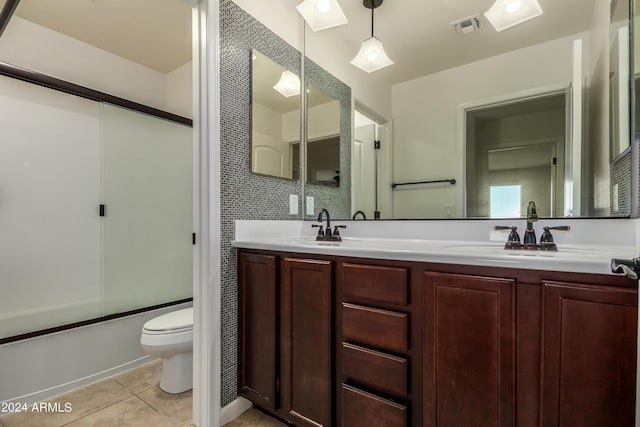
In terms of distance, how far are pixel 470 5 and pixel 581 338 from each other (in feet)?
5.01

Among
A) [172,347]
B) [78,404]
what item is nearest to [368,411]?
[172,347]

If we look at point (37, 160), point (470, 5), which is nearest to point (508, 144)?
point (470, 5)

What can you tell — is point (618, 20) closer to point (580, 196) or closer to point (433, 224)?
point (580, 196)

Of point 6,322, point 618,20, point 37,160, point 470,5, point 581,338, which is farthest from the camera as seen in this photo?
point 37,160

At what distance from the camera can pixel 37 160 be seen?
198cm

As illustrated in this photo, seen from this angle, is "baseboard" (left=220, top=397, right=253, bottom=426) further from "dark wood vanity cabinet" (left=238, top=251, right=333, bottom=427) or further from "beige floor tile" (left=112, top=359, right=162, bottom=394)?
"beige floor tile" (left=112, top=359, right=162, bottom=394)

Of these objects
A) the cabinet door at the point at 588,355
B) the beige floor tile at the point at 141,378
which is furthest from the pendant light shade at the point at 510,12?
the beige floor tile at the point at 141,378

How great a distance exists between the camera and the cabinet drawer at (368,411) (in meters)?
1.00

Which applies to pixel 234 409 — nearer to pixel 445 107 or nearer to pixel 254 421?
pixel 254 421

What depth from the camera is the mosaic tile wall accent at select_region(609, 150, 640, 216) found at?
101cm

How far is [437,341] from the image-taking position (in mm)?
937

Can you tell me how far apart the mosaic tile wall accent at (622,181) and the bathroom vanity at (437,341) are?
0.51 metres

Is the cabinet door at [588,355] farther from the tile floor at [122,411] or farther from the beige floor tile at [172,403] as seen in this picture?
the beige floor tile at [172,403]

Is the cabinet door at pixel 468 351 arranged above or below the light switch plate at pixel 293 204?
below
